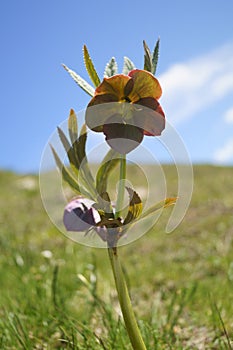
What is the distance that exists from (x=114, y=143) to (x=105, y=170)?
122 millimetres

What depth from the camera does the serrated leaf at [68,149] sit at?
0.86 metres

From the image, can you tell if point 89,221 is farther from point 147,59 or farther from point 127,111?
point 147,59

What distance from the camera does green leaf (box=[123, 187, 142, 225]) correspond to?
797 mm

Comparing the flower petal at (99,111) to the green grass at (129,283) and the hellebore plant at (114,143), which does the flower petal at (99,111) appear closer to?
the hellebore plant at (114,143)

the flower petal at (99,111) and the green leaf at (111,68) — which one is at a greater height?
the green leaf at (111,68)

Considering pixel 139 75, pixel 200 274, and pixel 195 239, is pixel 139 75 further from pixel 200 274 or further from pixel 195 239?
pixel 195 239

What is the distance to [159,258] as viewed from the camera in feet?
11.3

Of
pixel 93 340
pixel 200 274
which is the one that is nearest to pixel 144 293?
pixel 200 274

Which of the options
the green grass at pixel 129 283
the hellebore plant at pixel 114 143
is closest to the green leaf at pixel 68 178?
the hellebore plant at pixel 114 143

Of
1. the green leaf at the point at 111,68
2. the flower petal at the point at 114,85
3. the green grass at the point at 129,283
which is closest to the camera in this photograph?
the flower petal at the point at 114,85

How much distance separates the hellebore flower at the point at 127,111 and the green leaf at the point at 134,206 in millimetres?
77

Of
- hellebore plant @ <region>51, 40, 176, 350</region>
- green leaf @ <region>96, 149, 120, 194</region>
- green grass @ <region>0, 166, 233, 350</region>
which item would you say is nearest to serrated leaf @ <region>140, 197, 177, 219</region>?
hellebore plant @ <region>51, 40, 176, 350</region>

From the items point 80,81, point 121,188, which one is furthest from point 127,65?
point 121,188

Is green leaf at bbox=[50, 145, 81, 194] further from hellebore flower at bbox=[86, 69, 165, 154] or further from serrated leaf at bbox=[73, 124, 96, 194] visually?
hellebore flower at bbox=[86, 69, 165, 154]
